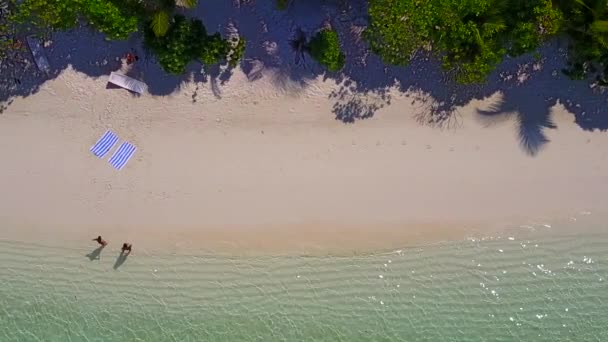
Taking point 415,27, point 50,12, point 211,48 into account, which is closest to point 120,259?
point 211,48

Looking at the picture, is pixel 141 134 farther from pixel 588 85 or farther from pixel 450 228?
pixel 588 85

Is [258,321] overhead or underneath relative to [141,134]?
underneath

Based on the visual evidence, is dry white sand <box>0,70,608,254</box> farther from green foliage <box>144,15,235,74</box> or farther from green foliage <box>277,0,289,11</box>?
green foliage <box>277,0,289,11</box>

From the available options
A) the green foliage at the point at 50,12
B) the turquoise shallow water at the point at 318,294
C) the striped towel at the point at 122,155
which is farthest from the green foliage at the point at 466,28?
the green foliage at the point at 50,12

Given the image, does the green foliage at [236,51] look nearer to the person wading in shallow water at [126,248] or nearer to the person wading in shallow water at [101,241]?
the person wading in shallow water at [126,248]

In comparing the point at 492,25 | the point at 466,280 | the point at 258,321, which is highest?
the point at 492,25

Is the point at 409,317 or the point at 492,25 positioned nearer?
the point at 492,25

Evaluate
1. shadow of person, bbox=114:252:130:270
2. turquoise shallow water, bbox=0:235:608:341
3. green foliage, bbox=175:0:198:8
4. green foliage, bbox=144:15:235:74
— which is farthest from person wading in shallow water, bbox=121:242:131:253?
green foliage, bbox=175:0:198:8

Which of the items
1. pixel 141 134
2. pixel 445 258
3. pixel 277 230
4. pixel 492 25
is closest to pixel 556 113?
pixel 492 25
